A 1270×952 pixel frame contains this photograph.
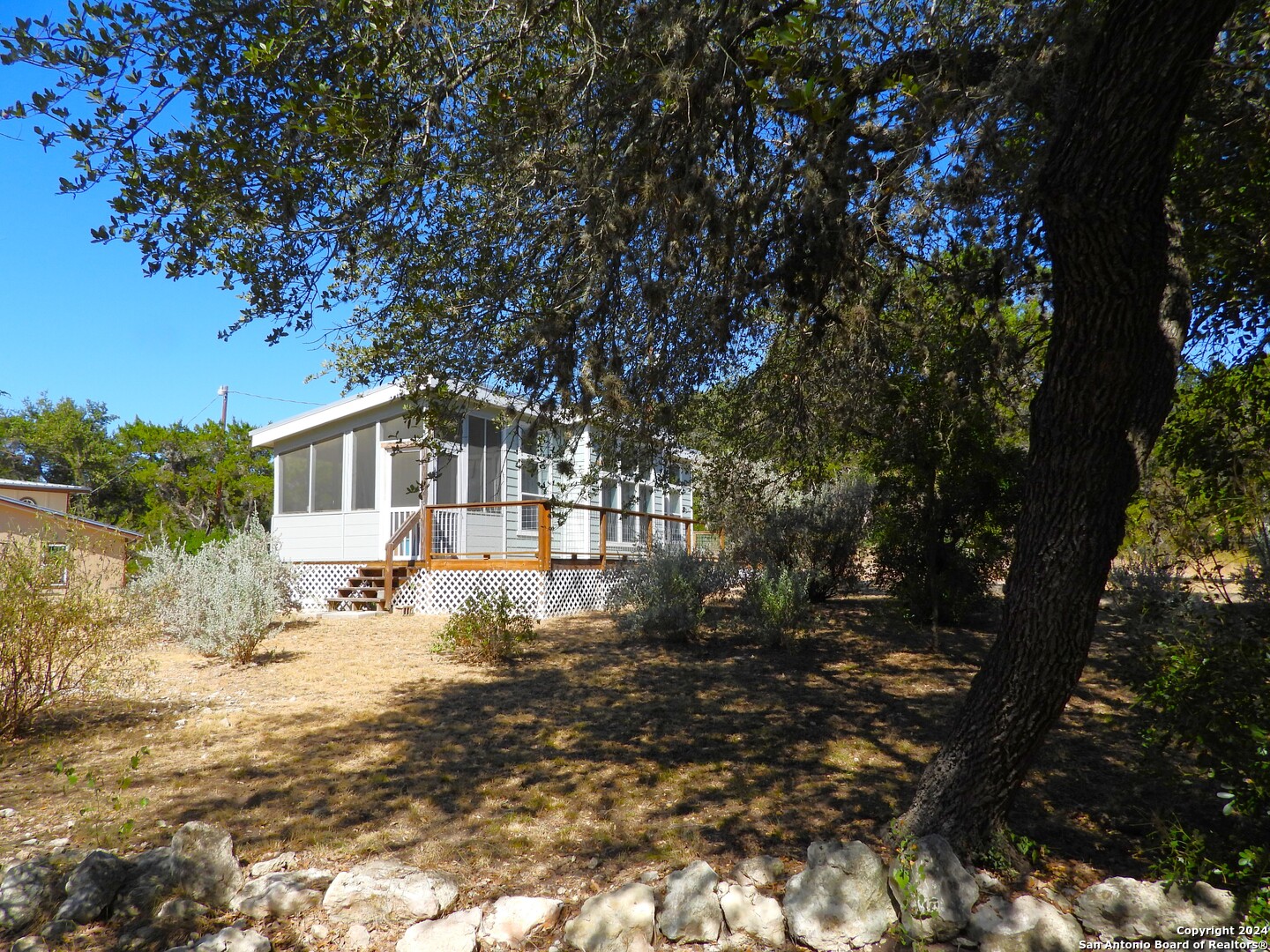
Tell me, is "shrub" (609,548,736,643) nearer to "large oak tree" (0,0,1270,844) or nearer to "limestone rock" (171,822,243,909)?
"large oak tree" (0,0,1270,844)

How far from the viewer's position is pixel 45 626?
5.39m

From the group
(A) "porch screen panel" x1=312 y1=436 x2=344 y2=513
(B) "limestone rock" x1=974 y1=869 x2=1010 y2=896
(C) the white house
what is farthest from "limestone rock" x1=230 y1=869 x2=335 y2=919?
(A) "porch screen panel" x1=312 y1=436 x2=344 y2=513

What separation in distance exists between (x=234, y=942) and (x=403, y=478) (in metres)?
12.2

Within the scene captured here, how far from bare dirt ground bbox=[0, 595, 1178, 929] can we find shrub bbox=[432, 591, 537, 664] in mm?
265

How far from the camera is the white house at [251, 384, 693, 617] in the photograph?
1285 centimetres

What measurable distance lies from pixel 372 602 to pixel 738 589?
6566mm

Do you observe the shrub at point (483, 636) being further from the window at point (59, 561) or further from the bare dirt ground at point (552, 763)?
the window at point (59, 561)

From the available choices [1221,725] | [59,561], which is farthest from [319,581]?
[1221,725]

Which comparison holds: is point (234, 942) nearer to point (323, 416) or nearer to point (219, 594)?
point (219, 594)

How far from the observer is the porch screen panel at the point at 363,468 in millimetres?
15125

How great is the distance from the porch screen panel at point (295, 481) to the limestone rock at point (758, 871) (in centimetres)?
1451

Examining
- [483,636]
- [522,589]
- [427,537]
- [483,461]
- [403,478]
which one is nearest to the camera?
[483,636]

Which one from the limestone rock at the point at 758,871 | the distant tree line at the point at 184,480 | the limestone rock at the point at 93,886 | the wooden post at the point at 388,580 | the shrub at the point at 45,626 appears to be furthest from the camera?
the distant tree line at the point at 184,480

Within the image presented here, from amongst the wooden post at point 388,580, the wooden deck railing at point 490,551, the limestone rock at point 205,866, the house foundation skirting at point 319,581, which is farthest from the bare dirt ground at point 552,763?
the house foundation skirting at point 319,581
